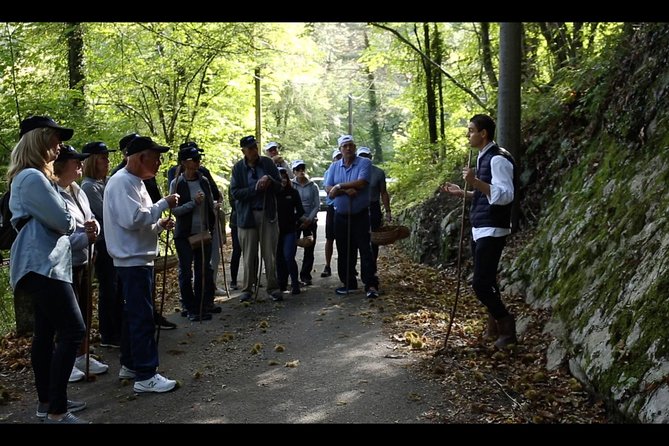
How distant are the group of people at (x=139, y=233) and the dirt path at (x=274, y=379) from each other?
287 mm

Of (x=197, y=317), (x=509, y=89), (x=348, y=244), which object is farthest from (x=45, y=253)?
(x=509, y=89)

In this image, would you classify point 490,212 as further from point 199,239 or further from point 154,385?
point 199,239

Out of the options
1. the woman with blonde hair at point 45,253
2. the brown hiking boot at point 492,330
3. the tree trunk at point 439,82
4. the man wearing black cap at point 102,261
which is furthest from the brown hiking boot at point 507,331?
the tree trunk at point 439,82

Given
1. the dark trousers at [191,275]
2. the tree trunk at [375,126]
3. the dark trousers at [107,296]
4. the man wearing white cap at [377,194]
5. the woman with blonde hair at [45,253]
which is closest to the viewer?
the woman with blonde hair at [45,253]

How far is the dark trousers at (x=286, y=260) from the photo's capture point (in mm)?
10102

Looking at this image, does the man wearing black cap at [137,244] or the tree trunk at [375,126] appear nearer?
the man wearing black cap at [137,244]

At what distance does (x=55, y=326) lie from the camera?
187 inches

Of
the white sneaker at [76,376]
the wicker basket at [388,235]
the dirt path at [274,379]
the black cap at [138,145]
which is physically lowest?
the dirt path at [274,379]

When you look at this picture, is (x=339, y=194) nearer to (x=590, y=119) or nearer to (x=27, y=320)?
(x=590, y=119)

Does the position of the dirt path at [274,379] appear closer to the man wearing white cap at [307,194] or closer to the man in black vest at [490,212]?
the man in black vest at [490,212]

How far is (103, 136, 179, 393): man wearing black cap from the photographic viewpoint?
5547 millimetres

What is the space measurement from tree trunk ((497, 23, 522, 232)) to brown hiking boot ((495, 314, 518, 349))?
349cm

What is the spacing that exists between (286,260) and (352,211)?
151 centimetres
